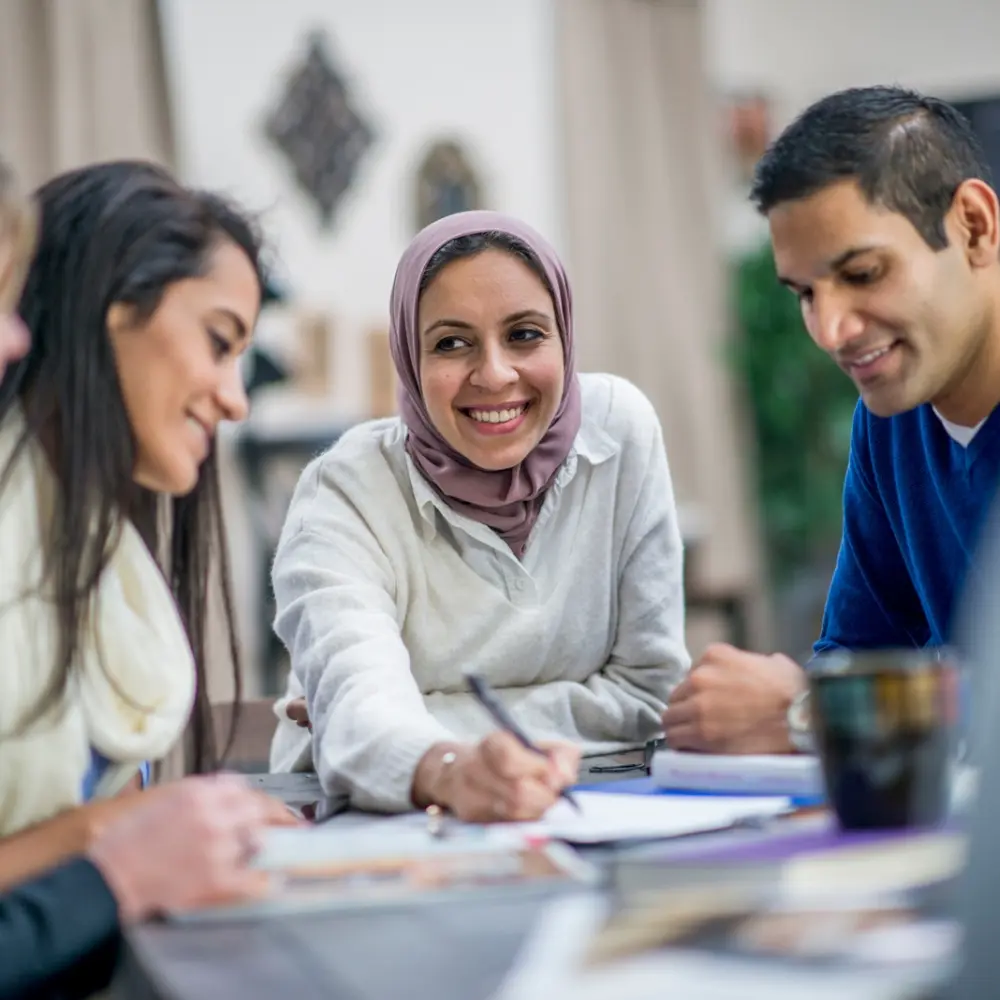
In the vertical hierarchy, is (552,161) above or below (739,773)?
above

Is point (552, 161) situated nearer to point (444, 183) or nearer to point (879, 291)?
point (444, 183)

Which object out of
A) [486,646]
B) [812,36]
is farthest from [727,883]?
[812,36]

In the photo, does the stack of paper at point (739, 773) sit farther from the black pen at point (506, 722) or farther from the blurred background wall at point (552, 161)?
the blurred background wall at point (552, 161)

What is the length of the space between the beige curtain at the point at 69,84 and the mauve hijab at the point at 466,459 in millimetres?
3805

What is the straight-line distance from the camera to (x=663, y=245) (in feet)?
22.0

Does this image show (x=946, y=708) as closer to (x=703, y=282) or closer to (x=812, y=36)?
(x=703, y=282)

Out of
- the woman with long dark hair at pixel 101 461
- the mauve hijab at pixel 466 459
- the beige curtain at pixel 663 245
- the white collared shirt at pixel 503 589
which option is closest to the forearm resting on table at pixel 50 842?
the woman with long dark hair at pixel 101 461

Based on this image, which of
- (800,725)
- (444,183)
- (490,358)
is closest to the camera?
(800,725)

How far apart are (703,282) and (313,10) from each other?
2.04m

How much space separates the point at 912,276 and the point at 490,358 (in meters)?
0.46

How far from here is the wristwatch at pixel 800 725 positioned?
130 cm

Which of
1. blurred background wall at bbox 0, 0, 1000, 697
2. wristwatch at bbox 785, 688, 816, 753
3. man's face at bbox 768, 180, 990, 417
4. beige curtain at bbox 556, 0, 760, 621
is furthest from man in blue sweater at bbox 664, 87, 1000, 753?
beige curtain at bbox 556, 0, 760, 621

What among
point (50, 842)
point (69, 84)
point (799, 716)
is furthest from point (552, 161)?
point (50, 842)

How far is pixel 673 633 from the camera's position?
1.81 metres
